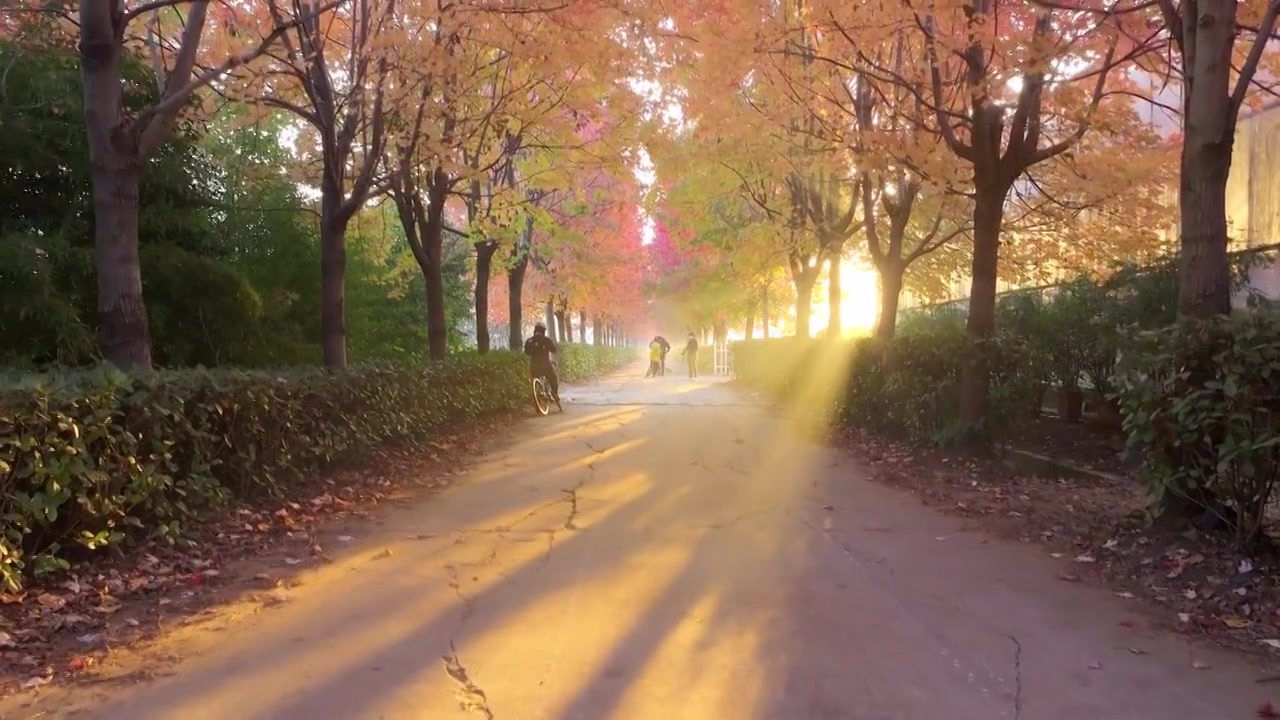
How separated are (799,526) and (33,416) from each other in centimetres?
511

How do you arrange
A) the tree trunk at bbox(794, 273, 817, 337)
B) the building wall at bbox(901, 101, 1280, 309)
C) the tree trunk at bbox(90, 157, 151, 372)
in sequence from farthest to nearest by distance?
the tree trunk at bbox(794, 273, 817, 337) → the building wall at bbox(901, 101, 1280, 309) → the tree trunk at bbox(90, 157, 151, 372)

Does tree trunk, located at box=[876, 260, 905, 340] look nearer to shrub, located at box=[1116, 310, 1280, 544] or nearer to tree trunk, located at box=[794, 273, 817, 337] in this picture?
tree trunk, located at box=[794, 273, 817, 337]

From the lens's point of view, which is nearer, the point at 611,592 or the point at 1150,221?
the point at 611,592

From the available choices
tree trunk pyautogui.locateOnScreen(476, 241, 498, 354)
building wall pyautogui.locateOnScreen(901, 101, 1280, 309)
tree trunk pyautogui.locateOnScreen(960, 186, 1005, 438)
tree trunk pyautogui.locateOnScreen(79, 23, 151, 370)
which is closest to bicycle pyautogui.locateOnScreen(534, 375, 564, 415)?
tree trunk pyautogui.locateOnScreen(476, 241, 498, 354)

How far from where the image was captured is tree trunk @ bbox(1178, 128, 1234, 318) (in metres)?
5.41

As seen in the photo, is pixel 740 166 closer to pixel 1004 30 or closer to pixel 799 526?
pixel 1004 30

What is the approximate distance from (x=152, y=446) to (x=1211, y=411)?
20.2 ft

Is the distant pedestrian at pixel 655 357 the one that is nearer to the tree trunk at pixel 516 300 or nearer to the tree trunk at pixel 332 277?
the tree trunk at pixel 516 300

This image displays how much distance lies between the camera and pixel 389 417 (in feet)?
31.3

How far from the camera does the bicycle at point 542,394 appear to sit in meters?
16.6

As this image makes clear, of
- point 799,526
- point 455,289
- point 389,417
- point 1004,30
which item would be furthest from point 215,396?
point 455,289

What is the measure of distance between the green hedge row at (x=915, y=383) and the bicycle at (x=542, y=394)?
5074mm

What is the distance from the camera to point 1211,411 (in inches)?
181

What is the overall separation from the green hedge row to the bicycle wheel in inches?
201
